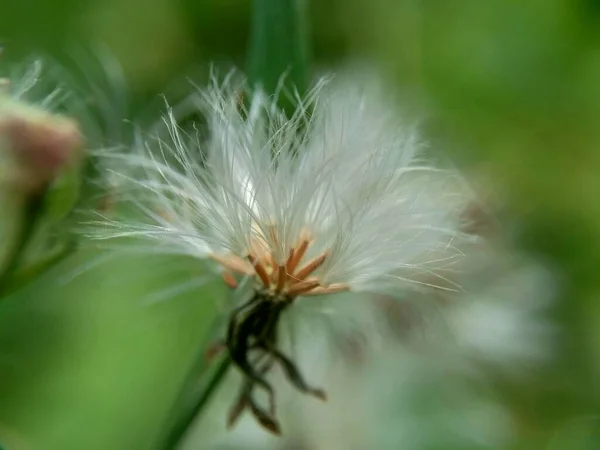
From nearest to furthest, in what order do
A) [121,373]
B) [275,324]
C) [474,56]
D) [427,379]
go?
[275,324] < [427,379] < [121,373] < [474,56]

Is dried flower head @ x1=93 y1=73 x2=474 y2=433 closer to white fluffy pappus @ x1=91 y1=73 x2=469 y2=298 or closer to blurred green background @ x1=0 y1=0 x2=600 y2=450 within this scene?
white fluffy pappus @ x1=91 y1=73 x2=469 y2=298

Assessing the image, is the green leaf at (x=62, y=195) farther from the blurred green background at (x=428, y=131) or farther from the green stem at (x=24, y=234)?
the blurred green background at (x=428, y=131)

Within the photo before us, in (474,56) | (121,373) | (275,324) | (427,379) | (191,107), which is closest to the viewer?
(275,324)

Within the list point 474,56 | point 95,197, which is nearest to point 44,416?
point 95,197

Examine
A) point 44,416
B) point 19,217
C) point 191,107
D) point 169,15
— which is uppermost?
point 169,15

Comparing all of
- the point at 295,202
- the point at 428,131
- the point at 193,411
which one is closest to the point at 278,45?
the point at 295,202

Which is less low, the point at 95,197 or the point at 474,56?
the point at 474,56

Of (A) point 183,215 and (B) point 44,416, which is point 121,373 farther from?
(A) point 183,215
